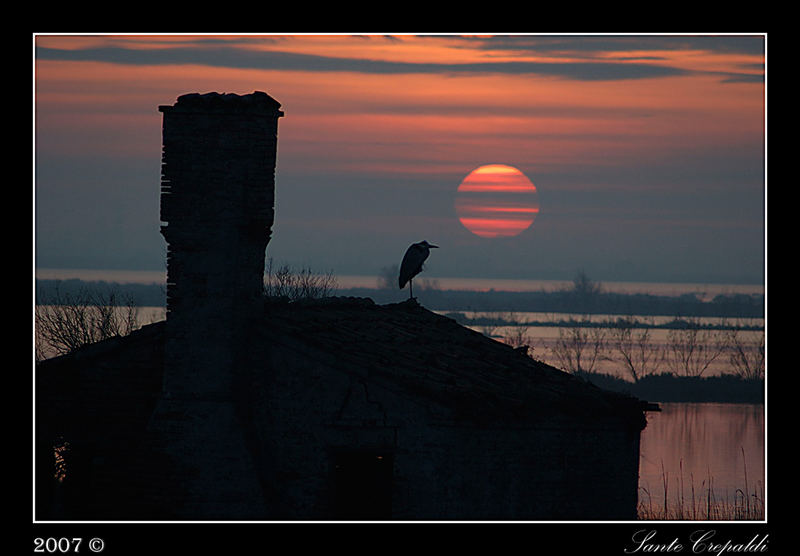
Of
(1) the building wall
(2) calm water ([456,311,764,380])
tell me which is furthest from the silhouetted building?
(2) calm water ([456,311,764,380])

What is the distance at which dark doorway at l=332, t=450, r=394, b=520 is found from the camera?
14.8 metres

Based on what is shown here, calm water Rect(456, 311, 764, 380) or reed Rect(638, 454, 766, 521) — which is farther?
calm water Rect(456, 311, 764, 380)

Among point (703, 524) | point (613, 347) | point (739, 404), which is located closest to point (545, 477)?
point (703, 524)

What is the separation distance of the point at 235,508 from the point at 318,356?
233 cm

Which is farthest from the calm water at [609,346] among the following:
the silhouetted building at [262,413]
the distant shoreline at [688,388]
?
the silhouetted building at [262,413]

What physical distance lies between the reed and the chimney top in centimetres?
1134

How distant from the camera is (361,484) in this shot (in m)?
14.8

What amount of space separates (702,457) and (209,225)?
31652 millimetres

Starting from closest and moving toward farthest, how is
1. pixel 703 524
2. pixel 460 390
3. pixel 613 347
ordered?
pixel 703 524 → pixel 460 390 → pixel 613 347

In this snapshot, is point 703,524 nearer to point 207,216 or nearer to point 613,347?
point 207,216

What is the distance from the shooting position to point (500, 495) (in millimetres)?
14805

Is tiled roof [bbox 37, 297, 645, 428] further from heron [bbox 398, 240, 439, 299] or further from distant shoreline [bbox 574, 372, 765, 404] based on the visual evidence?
distant shoreline [bbox 574, 372, 765, 404]

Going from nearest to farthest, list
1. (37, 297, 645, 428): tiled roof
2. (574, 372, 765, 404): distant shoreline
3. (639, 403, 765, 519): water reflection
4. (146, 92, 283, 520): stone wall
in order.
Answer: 1. (37, 297, 645, 428): tiled roof
2. (146, 92, 283, 520): stone wall
3. (639, 403, 765, 519): water reflection
4. (574, 372, 765, 404): distant shoreline
